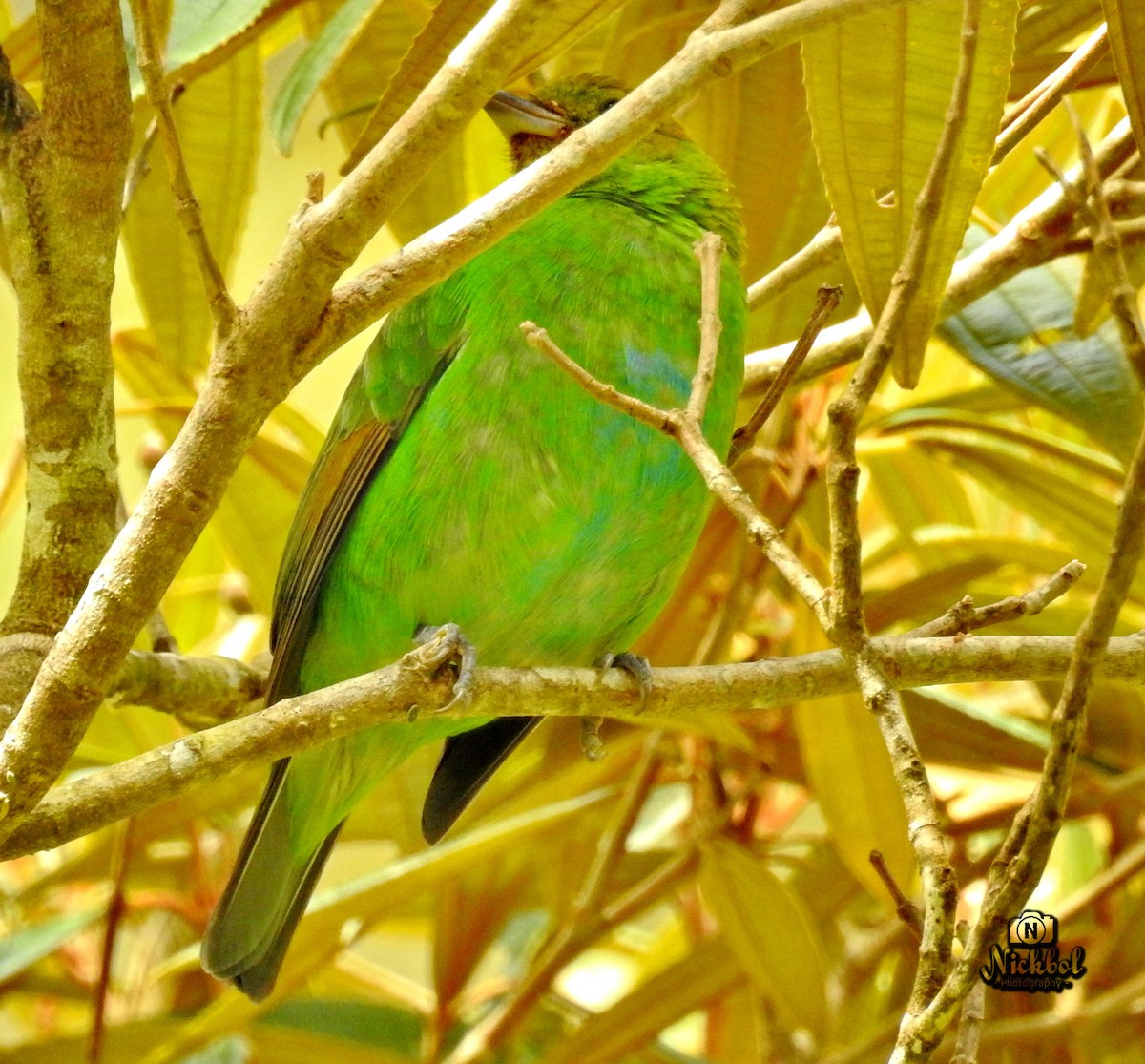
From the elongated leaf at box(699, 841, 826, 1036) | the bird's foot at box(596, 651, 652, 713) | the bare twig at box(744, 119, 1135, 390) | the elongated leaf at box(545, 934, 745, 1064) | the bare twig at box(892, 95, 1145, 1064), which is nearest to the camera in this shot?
the bare twig at box(892, 95, 1145, 1064)

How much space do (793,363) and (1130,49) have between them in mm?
413

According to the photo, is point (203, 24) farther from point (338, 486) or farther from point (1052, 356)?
point (1052, 356)

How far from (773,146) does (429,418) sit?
0.65 metres

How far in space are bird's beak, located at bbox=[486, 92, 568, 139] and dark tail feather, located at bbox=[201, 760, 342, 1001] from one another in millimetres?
1068

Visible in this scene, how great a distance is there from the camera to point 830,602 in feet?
3.54

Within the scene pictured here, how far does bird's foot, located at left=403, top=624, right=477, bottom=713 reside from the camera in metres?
1.31

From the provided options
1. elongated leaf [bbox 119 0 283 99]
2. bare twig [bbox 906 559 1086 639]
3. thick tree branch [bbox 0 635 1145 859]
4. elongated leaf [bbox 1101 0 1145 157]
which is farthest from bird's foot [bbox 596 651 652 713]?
elongated leaf [bbox 119 0 283 99]

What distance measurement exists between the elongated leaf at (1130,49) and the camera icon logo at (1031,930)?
0.75 metres

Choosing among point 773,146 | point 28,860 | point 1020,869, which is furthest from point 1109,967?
point 28,860

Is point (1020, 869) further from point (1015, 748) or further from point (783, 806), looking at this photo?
point (783, 806)

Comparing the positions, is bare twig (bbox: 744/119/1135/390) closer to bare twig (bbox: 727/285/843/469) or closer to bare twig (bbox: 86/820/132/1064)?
bare twig (bbox: 727/285/843/469)

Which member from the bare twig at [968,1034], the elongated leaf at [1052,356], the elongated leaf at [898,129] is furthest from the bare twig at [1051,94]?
the bare twig at [968,1034]

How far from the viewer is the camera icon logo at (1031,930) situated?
156 cm

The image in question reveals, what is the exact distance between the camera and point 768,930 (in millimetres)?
2117
